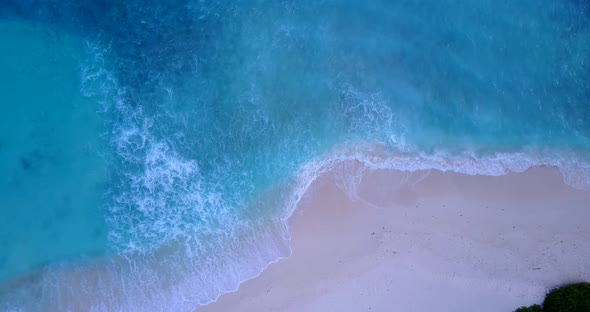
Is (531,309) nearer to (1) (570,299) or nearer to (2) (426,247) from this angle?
(1) (570,299)

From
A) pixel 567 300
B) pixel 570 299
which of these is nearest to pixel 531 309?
pixel 567 300

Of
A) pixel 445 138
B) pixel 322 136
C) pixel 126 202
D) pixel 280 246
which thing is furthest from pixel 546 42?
pixel 126 202

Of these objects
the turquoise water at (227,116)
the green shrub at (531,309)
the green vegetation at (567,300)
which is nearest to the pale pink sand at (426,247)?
the green shrub at (531,309)

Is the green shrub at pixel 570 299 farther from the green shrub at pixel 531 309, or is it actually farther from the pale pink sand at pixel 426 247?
the pale pink sand at pixel 426 247

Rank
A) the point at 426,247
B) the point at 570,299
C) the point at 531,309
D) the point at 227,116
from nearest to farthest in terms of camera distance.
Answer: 1. the point at 570,299
2. the point at 531,309
3. the point at 426,247
4. the point at 227,116

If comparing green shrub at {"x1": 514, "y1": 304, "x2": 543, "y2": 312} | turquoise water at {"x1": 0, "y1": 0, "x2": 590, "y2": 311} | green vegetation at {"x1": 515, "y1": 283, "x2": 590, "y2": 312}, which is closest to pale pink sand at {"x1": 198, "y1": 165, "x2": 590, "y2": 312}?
green shrub at {"x1": 514, "y1": 304, "x2": 543, "y2": 312}

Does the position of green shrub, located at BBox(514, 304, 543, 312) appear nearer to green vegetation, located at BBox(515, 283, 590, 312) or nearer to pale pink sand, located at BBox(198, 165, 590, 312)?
green vegetation, located at BBox(515, 283, 590, 312)
